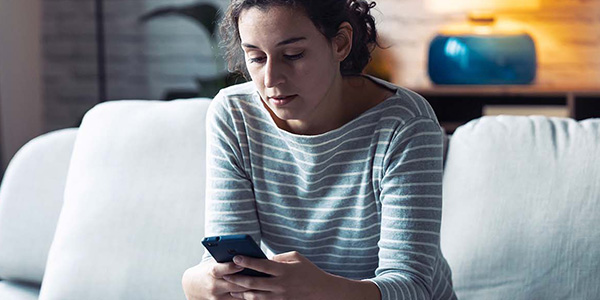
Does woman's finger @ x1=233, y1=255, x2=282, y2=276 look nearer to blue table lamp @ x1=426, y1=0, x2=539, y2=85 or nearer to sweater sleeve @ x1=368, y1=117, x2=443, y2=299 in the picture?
sweater sleeve @ x1=368, y1=117, x2=443, y2=299

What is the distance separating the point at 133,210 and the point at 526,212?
2.51ft

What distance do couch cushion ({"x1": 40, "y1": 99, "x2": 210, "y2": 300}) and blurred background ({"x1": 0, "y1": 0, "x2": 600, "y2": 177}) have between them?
5.11 feet

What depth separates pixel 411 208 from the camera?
1.27 m

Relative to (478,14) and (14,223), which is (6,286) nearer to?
(14,223)

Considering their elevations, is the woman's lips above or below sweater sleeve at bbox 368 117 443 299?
above

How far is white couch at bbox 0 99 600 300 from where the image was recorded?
4.83 feet

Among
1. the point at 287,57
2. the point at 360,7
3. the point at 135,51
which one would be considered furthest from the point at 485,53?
the point at 287,57

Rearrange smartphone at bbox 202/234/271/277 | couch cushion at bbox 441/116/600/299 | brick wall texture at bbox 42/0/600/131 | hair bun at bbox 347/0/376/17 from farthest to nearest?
Result: brick wall texture at bbox 42/0/600/131, couch cushion at bbox 441/116/600/299, hair bun at bbox 347/0/376/17, smartphone at bbox 202/234/271/277

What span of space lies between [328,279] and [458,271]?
44 cm

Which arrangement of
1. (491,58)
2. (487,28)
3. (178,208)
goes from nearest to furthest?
(178,208) → (491,58) → (487,28)

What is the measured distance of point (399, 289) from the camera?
4.02 feet

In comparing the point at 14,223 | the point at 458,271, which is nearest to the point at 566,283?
the point at 458,271

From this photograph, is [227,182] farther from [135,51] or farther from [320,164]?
[135,51]

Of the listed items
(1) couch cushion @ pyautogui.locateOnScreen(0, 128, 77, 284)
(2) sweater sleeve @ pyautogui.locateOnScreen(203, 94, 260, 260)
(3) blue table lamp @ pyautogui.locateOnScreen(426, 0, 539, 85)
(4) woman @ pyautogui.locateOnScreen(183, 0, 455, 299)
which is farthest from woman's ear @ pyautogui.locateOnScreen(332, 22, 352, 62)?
(3) blue table lamp @ pyautogui.locateOnScreen(426, 0, 539, 85)
